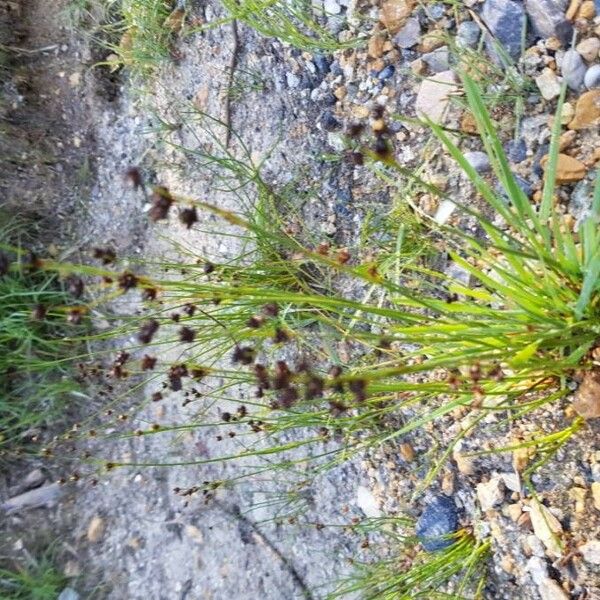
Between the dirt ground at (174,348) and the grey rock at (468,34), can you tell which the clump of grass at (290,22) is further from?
the grey rock at (468,34)

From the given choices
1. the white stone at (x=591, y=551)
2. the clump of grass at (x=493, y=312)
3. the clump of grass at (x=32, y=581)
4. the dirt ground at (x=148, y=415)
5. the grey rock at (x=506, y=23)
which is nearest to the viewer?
the clump of grass at (x=493, y=312)

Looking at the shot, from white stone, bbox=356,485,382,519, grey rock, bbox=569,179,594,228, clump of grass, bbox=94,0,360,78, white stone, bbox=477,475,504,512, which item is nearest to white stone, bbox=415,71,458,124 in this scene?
clump of grass, bbox=94,0,360,78

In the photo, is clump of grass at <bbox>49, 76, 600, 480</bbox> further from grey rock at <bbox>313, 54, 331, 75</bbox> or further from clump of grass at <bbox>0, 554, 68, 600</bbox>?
clump of grass at <bbox>0, 554, 68, 600</bbox>

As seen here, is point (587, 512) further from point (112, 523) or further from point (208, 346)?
point (112, 523)

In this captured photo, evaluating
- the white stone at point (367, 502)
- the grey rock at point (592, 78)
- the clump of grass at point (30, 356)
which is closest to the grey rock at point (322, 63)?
the grey rock at point (592, 78)

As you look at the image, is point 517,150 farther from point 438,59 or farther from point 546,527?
point 546,527

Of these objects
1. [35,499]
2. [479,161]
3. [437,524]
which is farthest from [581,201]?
[35,499]

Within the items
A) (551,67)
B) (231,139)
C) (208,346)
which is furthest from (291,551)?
(551,67)
